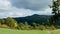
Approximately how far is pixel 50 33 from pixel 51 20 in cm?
4000

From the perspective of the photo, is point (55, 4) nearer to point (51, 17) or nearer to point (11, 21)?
point (51, 17)

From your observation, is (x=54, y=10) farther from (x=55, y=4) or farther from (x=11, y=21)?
(x=11, y=21)

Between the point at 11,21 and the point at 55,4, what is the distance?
19.9 metres

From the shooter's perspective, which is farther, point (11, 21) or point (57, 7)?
point (11, 21)

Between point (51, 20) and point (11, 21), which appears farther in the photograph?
point (11, 21)

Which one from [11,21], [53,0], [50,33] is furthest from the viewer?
[11,21]

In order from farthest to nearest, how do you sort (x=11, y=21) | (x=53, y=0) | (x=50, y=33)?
1. (x=11, y=21)
2. (x=53, y=0)
3. (x=50, y=33)

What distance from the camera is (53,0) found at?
215 ft

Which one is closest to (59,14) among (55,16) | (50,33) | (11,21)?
(55,16)

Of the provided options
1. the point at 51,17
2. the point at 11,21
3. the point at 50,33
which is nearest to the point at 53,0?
the point at 51,17

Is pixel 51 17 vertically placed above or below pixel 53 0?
below

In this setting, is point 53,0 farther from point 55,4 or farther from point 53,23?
point 53,23

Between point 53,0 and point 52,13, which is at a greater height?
point 53,0

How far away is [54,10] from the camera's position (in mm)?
67000
